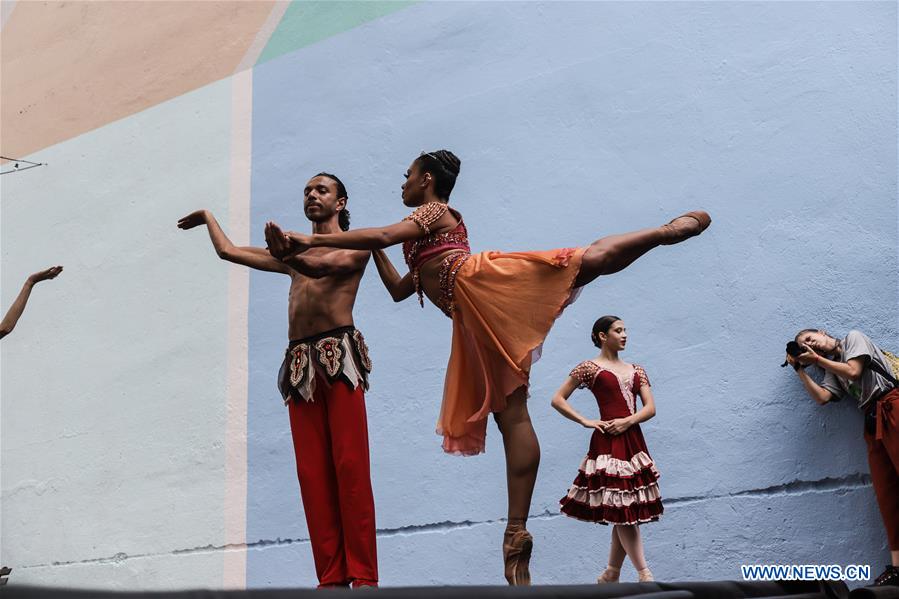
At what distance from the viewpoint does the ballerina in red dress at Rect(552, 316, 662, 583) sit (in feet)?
14.8

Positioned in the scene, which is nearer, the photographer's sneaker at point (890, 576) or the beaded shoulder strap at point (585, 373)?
the photographer's sneaker at point (890, 576)

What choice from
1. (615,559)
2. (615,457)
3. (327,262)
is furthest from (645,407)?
(327,262)

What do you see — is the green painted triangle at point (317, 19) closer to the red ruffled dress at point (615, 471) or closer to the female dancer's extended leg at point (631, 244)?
the red ruffled dress at point (615, 471)

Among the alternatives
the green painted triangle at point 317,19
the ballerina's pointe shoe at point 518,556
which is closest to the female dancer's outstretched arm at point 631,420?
the ballerina's pointe shoe at point 518,556

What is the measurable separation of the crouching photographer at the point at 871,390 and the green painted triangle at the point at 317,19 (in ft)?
10.2

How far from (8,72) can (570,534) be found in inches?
219

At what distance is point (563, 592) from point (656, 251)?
134 inches

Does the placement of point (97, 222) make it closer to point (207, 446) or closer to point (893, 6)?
point (207, 446)

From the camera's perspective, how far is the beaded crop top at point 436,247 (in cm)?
356

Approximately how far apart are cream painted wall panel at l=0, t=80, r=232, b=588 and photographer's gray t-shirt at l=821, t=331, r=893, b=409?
3417 mm

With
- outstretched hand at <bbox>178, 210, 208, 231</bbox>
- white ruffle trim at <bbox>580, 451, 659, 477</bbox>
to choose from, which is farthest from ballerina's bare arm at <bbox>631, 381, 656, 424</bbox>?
outstretched hand at <bbox>178, 210, 208, 231</bbox>

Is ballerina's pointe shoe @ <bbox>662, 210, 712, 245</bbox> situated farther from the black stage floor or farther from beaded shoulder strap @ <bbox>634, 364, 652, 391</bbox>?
beaded shoulder strap @ <bbox>634, 364, 652, 391</bbox>

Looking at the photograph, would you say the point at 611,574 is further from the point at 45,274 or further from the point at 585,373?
the point at 45,274

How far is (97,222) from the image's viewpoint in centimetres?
711
